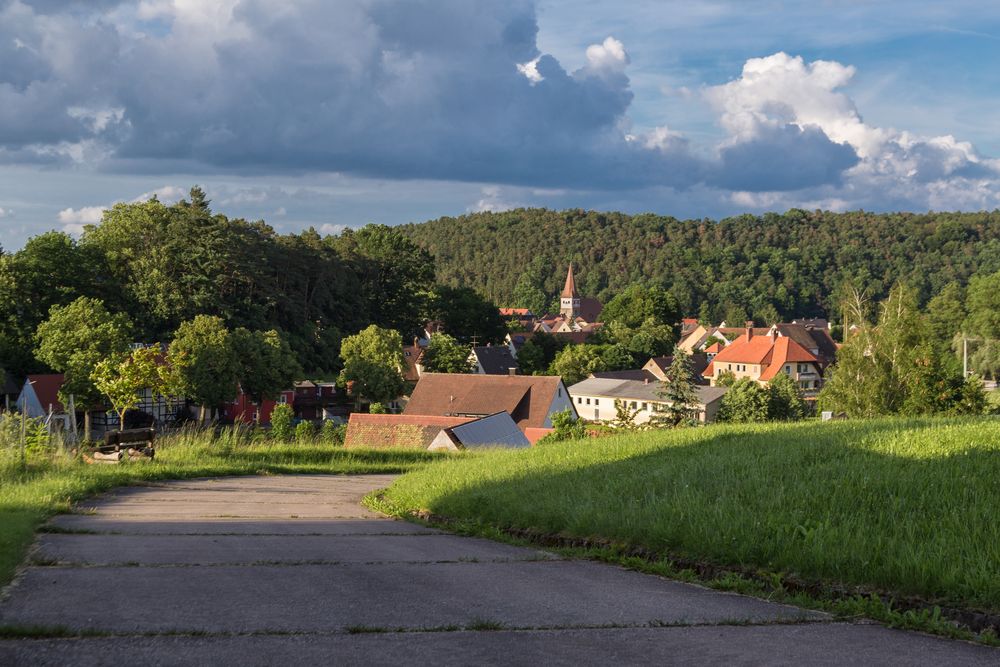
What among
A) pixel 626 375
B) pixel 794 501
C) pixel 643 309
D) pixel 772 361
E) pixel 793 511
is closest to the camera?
pixel 793 511

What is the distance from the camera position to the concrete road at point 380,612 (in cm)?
516

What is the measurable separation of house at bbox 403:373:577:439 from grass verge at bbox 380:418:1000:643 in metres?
35.7

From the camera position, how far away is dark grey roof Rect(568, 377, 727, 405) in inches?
2563

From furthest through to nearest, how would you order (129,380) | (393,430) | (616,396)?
(616,396), (393,430), (129,380)

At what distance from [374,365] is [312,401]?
4.74m

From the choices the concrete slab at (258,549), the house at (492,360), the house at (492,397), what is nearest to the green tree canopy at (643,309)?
the house at (492,360)

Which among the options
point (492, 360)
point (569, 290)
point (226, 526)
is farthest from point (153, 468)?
point (569, 290)

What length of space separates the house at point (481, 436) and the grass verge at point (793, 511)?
41.2 ft

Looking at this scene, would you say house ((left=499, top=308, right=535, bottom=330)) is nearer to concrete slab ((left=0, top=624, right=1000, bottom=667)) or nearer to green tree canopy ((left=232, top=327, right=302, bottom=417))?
green tree canopy ((left=232, top=327, right=302, bottom=417))

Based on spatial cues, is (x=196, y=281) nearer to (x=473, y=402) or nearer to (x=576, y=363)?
(x=473, y=402)

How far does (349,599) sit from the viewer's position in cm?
655

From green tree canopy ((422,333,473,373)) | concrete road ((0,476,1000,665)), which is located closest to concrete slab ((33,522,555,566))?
concrete road ((0,476,1000,665))

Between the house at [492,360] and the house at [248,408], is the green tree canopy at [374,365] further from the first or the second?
the house at [492,360]

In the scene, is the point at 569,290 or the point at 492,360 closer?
the point at 492,360
